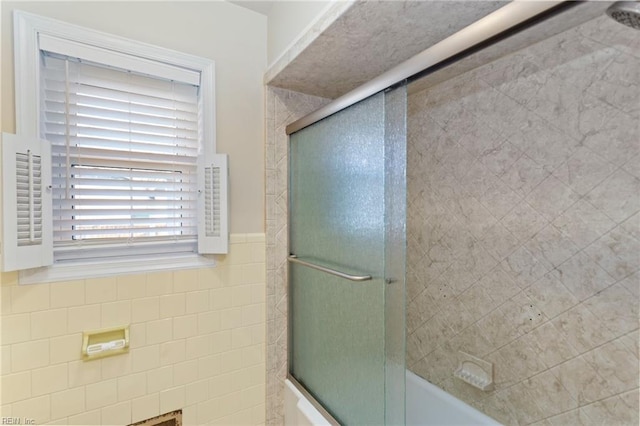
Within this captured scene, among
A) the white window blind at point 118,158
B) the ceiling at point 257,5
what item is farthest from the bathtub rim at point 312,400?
the ceiling at point 257,5

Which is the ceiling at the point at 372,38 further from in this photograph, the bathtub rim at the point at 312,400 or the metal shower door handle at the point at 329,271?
the bathtub rim at the point at 312,400

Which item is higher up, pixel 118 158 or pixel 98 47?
pixel 98 47

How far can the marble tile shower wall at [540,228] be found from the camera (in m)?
1.09

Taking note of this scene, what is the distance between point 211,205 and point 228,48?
772mm

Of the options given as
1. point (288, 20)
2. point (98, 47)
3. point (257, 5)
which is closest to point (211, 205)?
point (98, 47)

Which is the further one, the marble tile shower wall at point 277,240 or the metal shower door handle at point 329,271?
the marble tile shower wall at point 277,240

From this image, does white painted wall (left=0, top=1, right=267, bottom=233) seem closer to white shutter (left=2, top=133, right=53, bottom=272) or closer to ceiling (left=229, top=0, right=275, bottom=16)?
ceiling (left=229, top=0, right=275, bottom=16)

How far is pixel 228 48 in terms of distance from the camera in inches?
58.6

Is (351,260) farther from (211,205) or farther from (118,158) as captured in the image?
(118,158)

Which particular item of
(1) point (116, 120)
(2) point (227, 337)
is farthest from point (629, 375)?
(1) point (116, 120)

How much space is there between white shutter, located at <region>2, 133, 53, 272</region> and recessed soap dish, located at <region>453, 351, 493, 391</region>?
188cm

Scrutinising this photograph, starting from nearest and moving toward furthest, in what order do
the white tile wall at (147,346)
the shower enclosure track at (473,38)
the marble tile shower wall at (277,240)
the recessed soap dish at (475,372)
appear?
the shower enclosure track at (473,38), the white tile wall at (147,346), the recessed soap dish at (475,372), the marble tile shower wall at (277,240)

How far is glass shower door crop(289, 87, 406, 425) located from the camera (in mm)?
1071

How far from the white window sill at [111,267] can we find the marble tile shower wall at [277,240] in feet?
1.13
